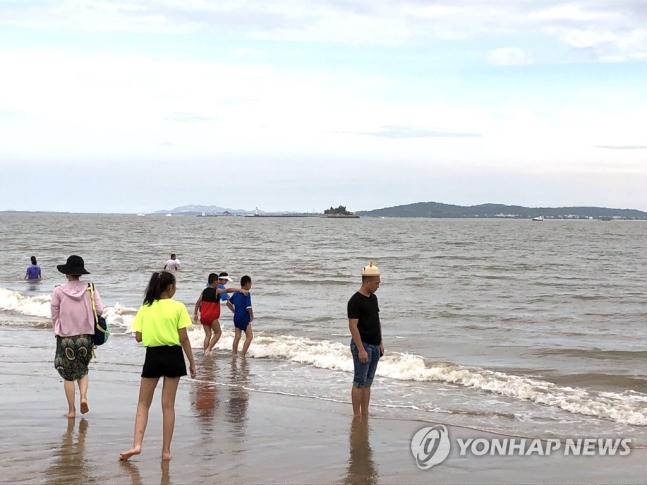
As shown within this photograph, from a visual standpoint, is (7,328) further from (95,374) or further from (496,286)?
(496,286)

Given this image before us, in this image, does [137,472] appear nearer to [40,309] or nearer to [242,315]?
[242,315]

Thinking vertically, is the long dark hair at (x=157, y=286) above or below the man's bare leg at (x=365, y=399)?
above

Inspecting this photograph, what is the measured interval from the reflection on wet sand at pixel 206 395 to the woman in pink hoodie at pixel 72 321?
4.74 feet

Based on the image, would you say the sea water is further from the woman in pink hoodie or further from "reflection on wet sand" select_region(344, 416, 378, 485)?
the woman in pink hoodie

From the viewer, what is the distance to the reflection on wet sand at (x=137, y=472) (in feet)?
20.9

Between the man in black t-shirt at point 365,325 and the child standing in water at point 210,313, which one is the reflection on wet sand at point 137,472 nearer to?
the man in black t-shirt at point 365,325

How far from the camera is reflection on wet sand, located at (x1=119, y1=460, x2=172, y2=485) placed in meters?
6.36

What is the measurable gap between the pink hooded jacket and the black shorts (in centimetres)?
148

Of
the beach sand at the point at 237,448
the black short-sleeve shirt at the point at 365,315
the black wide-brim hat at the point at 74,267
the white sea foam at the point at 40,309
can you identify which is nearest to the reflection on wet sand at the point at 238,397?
the beach sand at the point at 237,448

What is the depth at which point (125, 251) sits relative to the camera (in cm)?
5025

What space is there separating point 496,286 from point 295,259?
1691 cm

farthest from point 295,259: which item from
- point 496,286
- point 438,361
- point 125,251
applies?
point 438,361

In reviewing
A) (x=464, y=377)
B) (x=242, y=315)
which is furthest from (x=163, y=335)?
(x=242, y=315)

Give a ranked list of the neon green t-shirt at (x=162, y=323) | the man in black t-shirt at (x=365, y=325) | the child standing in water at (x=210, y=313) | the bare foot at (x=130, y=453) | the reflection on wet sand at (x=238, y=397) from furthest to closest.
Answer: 1. the child standing in water at (x=210, y=313)
2. the reflection on wet sand at (x=238, y=397)
3. the man in black t-shirt at (x=365, y=325)
4. the bare foot at (x=130, y=453)
5. the neon green t-shirt at (x=162, y=323)
